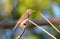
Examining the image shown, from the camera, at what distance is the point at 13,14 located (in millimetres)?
1081

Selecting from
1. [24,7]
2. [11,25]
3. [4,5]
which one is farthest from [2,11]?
[11,25]

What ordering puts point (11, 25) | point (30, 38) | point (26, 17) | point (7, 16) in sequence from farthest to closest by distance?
→ point (7, 16), point (30, 38), point (11, 25), point (26, 17)

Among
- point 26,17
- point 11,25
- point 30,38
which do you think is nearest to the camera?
point 26,17

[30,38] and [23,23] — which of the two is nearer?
[23,23]

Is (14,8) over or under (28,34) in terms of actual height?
over

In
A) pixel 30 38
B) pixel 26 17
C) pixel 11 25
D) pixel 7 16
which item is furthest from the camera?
pixel 7 16

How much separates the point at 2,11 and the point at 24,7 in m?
0.15

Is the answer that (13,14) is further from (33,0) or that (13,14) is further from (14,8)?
(33,0)

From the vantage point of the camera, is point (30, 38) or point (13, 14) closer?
point (30, 38)

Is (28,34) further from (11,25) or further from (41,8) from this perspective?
(11,25)

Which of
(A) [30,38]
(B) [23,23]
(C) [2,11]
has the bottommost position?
(B) [23,23]

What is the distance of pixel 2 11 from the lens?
108 centimetres

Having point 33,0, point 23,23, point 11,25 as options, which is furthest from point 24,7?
point 23,23

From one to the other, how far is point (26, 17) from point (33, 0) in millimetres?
652
